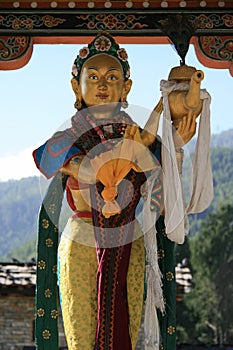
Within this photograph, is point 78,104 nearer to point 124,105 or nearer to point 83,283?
point 124,105

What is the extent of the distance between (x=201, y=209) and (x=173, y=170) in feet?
0.80

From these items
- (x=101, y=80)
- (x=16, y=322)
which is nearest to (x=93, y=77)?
(x=101, y=80)

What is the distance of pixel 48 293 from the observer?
16.6 feet

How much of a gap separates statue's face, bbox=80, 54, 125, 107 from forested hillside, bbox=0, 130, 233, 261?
29934 mm

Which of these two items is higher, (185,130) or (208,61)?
(208,61)

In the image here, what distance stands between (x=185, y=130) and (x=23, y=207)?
37.2m

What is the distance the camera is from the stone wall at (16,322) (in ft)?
42.3

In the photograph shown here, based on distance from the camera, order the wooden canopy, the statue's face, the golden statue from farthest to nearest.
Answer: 1. the wooden canopy
2. the statue's face
3. the golden statue

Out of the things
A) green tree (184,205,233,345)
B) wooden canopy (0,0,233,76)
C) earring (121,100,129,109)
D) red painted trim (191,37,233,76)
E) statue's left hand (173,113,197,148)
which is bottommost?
statue's left hand (173,113,197,148)

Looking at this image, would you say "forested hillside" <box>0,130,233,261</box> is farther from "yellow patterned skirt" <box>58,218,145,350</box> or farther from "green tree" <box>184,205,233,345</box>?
"yellow patterned skirt" <box>58,218,145,350</box>

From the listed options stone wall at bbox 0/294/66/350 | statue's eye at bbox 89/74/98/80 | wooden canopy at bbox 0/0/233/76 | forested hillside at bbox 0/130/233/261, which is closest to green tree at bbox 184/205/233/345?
forested hillside at bbox 0/130/233/261

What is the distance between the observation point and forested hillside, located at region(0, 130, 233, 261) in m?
38.2

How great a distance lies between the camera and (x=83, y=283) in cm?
486

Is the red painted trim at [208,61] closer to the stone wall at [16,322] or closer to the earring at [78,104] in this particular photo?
the earring at [78,104]
